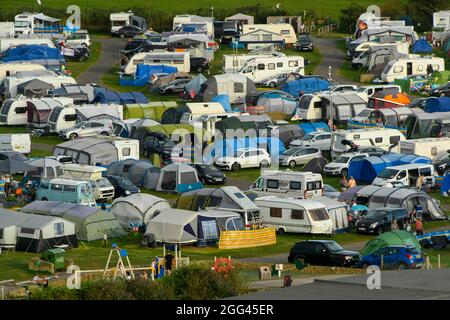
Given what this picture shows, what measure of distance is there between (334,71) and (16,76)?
17.4 meters

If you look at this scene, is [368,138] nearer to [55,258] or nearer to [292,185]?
[292,185]

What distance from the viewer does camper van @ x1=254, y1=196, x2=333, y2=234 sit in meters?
40.7

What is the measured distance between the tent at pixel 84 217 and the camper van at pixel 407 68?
30.9 m

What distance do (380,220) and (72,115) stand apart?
63.9 feet

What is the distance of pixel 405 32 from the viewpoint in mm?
80875

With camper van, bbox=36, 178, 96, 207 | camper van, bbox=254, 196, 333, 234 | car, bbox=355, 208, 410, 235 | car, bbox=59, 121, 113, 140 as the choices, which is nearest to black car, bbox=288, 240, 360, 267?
camper van, bbox=254, 196, 333, 234

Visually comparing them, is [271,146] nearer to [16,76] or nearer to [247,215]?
[247,215]

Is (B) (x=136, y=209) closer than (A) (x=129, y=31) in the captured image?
Yes

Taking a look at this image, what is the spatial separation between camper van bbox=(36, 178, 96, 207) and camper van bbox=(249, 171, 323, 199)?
513cm

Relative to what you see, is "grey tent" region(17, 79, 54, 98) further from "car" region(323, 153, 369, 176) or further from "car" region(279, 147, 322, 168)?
"car" region(323, 153, 369, 176)

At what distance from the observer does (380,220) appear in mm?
40812

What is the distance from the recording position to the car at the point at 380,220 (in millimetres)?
40688

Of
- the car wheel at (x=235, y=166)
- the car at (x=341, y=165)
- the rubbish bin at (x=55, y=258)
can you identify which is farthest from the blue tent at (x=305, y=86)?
the rubbish bin at (x=55, y=258)

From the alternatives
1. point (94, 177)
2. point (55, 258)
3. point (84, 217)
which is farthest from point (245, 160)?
point (55, 258)
